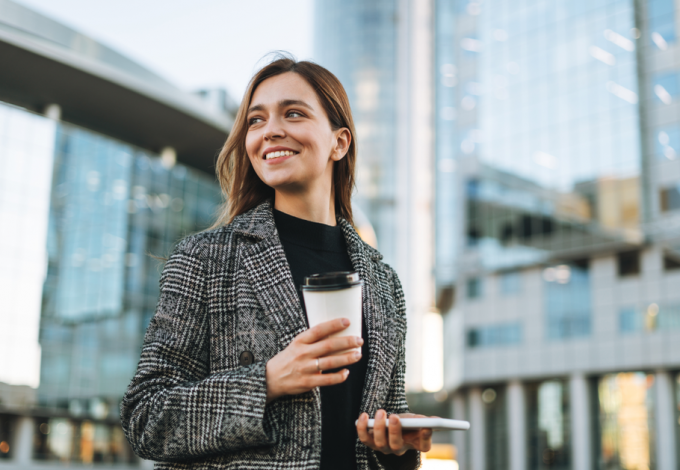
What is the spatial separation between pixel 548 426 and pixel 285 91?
3852 cm

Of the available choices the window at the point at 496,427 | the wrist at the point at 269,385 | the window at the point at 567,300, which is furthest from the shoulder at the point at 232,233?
the window at the point at 496,427

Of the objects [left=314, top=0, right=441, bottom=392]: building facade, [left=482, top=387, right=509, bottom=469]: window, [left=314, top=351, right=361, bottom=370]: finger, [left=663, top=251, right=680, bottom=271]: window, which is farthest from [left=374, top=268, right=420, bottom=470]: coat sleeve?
[left=314, top=0, right=441, bottom=392]: building facade

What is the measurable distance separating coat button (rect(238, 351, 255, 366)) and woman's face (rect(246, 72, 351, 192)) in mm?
577

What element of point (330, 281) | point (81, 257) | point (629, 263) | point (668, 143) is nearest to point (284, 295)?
point (330, 281)

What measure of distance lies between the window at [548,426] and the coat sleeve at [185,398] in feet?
124

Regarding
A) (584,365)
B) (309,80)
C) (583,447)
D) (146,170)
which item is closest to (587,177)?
(584,365)

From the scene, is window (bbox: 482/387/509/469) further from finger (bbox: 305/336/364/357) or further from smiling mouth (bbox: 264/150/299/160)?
finger (bbox: 305/336/364/357)

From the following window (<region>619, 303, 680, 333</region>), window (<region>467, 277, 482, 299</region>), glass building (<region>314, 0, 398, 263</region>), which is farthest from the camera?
glass building (<region>314, 0, 398, 263</region>)

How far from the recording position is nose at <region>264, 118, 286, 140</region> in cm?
227

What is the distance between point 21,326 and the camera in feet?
91.4

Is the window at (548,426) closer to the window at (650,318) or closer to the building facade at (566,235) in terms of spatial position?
the building facade at (566,235)

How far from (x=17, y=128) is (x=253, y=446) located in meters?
29.6

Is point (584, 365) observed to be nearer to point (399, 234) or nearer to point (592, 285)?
point (592, 285)

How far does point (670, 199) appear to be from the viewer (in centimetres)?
3300
